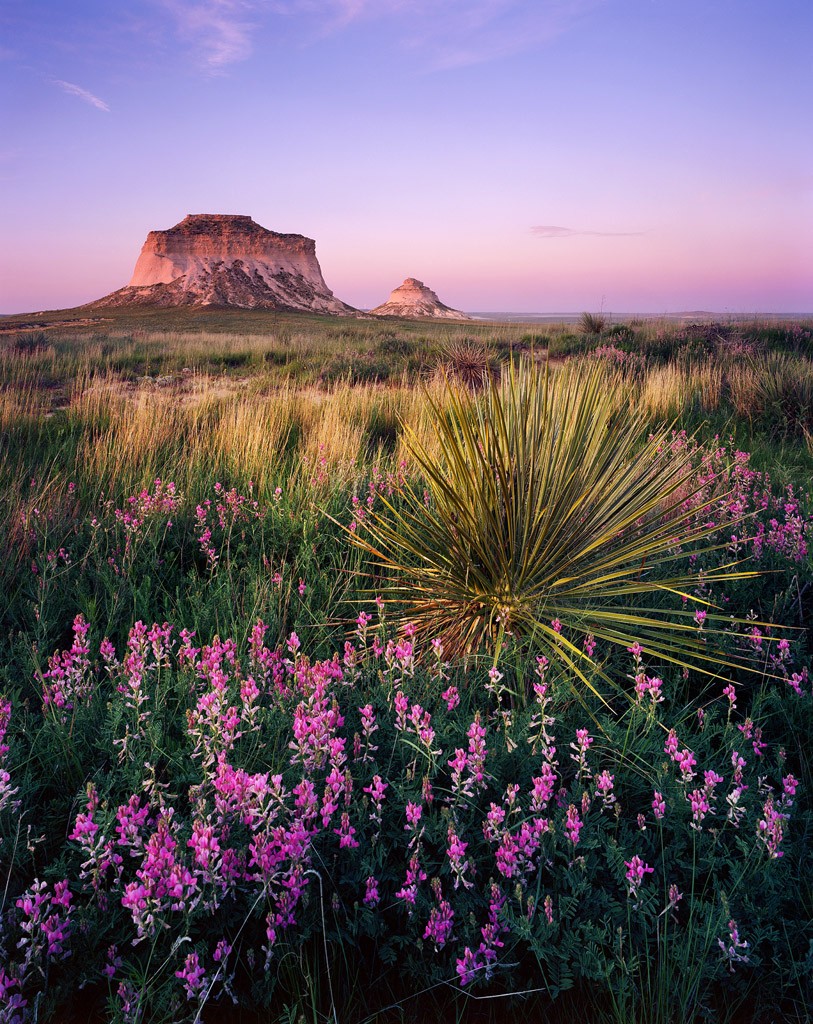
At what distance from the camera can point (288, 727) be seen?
2.07 metres

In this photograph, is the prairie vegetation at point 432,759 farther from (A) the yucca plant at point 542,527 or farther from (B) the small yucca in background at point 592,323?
(B) the small yucca in background at point 592,323

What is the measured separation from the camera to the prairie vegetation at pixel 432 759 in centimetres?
150

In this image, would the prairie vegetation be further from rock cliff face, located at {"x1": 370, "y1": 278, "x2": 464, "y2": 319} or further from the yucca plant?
rock cliff face, located at {"x1": 370, "y1": 278, "x2": 464, "y2": 319}

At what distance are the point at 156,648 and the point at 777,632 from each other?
2688mm

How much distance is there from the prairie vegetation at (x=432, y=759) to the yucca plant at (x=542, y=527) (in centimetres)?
2

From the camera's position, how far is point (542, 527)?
260cm

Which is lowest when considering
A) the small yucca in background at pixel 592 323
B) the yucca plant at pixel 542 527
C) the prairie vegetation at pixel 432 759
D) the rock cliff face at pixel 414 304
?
the prairie vegetation at pixel 432 759

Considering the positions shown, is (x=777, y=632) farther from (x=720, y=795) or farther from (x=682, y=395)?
(x=682, y=395)

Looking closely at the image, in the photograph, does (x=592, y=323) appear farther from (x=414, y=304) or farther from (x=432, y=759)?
(x=414, y=304)

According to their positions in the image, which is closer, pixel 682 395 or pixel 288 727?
pixel 288 727

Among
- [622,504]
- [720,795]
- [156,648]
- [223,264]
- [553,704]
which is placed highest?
[223,264]

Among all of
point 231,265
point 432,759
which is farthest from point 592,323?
point 231,265

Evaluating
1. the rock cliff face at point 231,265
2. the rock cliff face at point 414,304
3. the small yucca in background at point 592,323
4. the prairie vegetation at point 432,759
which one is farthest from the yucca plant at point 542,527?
the rock cliff face at point 414,304

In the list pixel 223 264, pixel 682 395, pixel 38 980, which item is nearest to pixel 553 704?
pixel 38 980
